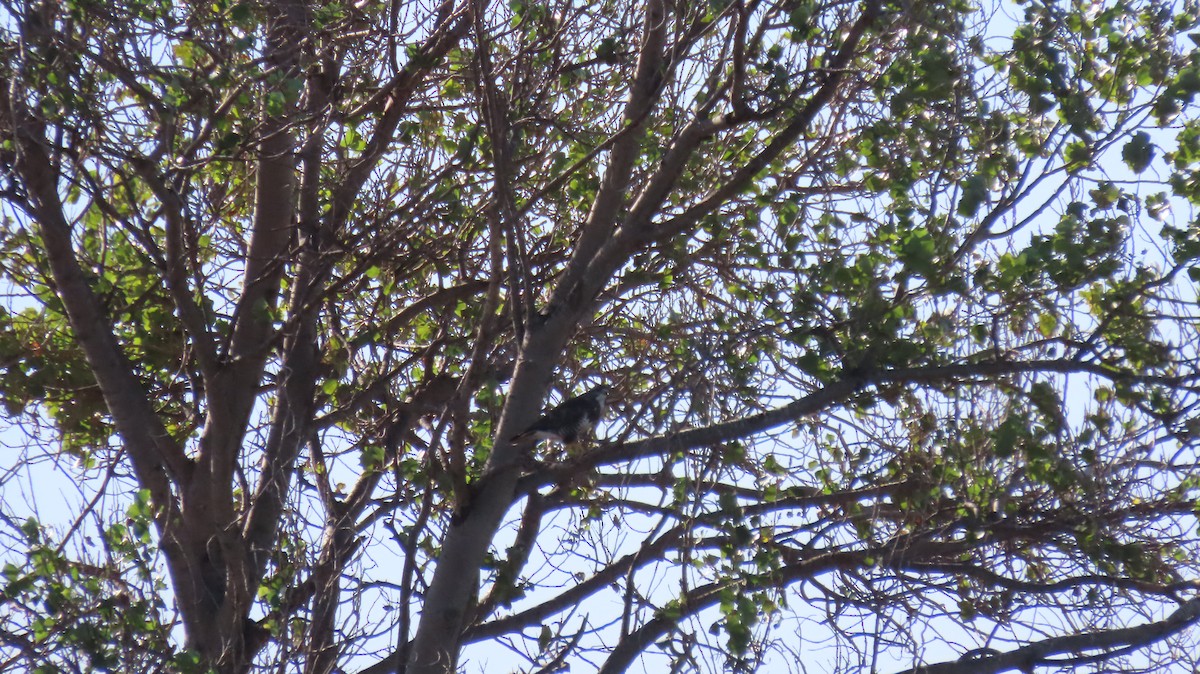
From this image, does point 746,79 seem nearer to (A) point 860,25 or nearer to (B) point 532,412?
(A) point 860,25

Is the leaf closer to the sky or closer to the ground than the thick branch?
closer to the sky

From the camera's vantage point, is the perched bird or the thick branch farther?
the perched bird

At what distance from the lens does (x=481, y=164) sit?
7.15m

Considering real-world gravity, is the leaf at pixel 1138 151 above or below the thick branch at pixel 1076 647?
above

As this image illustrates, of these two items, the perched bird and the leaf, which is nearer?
the leaf

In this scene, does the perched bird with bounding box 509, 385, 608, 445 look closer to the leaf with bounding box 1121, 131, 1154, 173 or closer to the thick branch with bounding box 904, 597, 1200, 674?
the thick branch with bounding box 904, 597, 1200, 674

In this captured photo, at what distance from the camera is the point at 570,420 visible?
21.6 ft

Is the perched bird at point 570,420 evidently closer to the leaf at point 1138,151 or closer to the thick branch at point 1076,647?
the thick branch at point 1076,647

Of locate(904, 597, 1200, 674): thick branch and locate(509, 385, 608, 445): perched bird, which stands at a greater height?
locate(509, 385, 608, 445): perched bird

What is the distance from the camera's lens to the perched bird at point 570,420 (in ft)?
19.7

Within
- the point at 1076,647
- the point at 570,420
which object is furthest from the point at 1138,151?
the point at 570,420

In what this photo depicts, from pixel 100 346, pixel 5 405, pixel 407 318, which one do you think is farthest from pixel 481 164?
pixel 5 405

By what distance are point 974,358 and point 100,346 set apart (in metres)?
4.33

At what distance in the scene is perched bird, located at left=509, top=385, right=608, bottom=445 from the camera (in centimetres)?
601
